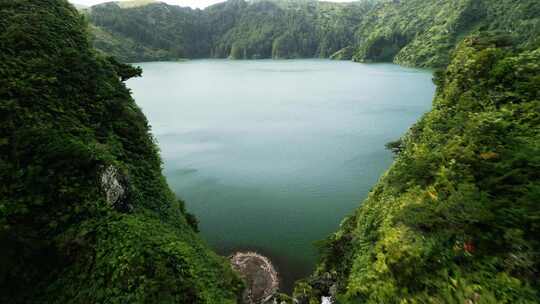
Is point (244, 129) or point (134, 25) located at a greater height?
point (134, 25)

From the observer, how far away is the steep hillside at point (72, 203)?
904 cm

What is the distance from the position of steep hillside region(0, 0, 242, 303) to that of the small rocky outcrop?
13.4 feet

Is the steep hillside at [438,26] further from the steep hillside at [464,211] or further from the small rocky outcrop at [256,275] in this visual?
the small rocky outcrop at [256,275]

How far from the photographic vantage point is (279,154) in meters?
40.1

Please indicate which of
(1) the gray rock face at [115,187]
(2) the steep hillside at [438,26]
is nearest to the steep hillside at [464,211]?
(1) the gray rock face at [115,187]

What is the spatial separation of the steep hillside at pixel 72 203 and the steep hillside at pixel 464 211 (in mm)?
5892

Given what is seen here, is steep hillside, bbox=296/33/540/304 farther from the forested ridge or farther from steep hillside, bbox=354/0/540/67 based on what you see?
steep hillside, bbox=354/0/540/67

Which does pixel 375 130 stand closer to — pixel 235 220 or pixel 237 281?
pixel 235 220

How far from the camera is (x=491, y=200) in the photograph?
817 cm

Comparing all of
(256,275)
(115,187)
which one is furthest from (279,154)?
(115,187)

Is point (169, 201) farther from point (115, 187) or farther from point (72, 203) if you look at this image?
point (72, 203)

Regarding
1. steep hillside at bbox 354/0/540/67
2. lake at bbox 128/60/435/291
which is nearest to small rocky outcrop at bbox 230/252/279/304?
lake at bbox 128/60/435/291

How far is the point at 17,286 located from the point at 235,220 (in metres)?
16.9

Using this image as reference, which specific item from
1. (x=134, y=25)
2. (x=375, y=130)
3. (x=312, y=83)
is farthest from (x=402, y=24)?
(x=134, y=25)
